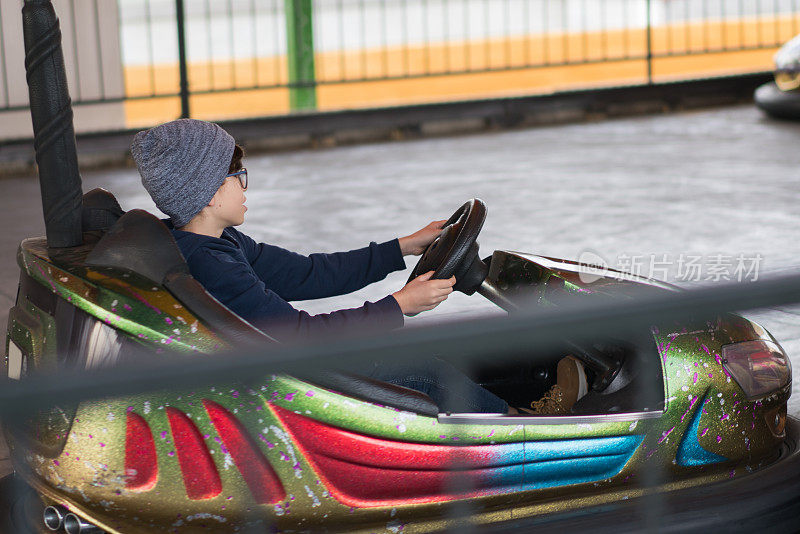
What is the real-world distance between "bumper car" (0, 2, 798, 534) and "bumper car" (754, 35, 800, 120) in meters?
6.19

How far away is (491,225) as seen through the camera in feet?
16.7

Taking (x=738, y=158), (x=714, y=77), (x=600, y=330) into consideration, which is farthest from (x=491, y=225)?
(x=714, y=77)

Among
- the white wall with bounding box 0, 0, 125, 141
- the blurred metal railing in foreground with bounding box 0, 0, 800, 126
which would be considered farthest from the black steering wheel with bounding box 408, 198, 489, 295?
the blurred metal railing in foreground with bounding box 0, 0, 800, 126

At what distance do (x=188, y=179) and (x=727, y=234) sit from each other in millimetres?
3266

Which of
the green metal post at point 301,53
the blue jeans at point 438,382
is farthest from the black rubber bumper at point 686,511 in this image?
the green metal post at point 301,53

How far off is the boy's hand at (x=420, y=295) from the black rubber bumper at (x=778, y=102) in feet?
21.5

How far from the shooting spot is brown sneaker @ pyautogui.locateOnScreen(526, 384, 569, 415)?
2139mm

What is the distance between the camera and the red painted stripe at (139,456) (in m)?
1.68

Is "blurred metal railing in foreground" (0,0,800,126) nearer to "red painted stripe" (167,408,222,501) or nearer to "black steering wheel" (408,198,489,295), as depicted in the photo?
"black steering wheel" (408,198,489,295)

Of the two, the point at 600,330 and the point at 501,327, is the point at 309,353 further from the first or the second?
the point at 600,330

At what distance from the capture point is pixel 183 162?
1.89 meters

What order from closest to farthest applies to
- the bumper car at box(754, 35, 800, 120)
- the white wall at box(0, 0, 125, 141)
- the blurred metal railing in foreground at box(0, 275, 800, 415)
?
the blurred metal railing in foreground at box(0, 275, 800, 415)
the white wall at box(0, 0, 125, 141)
the bumper car at box(754, 35, 800, 120)

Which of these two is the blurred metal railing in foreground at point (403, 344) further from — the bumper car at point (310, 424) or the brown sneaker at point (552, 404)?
the brown sneaker at point (552, 404)

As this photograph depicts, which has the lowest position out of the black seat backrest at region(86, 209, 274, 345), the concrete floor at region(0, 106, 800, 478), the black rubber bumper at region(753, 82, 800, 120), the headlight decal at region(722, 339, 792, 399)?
the concrete floor at region(0, 106, 800, 478)
